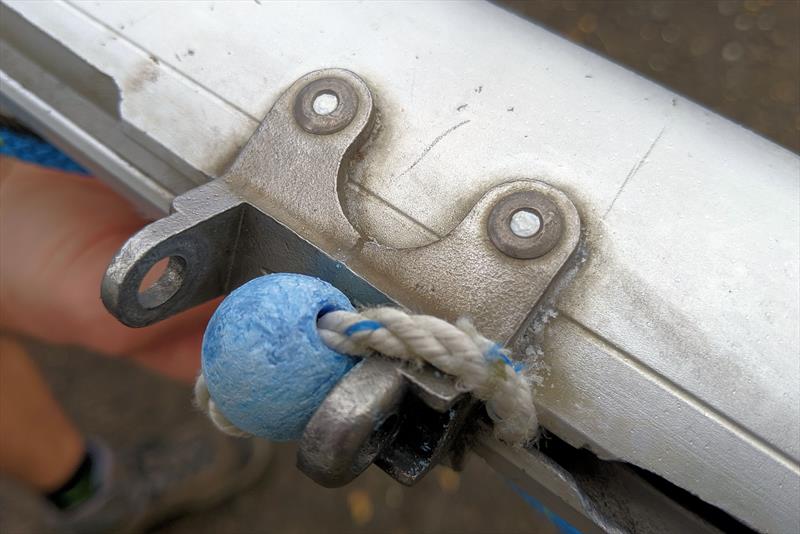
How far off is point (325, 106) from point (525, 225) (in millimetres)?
216

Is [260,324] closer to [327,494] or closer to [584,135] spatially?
[584,135]

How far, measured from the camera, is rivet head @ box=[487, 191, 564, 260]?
0.53 meters

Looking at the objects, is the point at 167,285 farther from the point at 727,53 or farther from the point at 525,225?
the point at 727,53

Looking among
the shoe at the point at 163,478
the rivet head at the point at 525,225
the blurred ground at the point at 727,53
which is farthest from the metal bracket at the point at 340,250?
the shoe at the point at 163,478

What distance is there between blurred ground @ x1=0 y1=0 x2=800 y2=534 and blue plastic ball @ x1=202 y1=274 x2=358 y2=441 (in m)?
1.19

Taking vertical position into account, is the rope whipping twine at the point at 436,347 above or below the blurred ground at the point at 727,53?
below

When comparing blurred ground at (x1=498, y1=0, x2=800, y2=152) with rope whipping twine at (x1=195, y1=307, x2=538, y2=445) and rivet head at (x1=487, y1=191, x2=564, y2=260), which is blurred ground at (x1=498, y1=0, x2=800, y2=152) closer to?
rivet head at (x1=487, y1=191, x2=564, y2=260)

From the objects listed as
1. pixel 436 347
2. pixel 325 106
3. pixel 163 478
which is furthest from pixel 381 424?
pixel 163 478

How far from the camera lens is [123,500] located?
1.56m

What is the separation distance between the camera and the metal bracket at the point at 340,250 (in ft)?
1.65

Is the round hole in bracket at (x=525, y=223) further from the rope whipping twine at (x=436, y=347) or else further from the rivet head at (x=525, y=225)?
the rope whipping twine at (x=436, y=347)

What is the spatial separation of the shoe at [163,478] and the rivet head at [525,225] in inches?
51.1

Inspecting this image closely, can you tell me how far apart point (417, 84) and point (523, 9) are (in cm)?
100

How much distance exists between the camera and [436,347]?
434 mm
